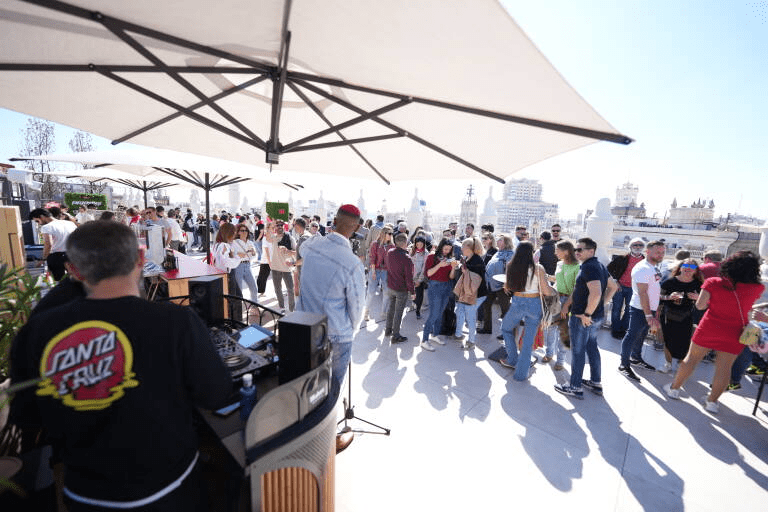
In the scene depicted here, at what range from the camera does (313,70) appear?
2346 millimetres

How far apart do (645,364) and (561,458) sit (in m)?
2.95

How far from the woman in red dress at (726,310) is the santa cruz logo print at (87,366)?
4.98 metres

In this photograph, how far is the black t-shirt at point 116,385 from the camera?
96 cm

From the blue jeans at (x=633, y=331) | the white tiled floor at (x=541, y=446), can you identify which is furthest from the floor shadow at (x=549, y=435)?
the blue jeans at (x=633, y=331)

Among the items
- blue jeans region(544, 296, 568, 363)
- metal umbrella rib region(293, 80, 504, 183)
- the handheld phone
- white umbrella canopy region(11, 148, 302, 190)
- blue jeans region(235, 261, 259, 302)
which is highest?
metal umbrella rib region(293, 80, 504, 183)

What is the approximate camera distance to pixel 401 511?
2174 mm

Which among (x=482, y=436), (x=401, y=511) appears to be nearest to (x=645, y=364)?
(x=482, y=436)

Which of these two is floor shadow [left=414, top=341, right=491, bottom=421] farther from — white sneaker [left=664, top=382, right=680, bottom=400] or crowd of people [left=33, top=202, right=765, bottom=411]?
white sneaker [left=664, top=382, right=680, bottom=400]

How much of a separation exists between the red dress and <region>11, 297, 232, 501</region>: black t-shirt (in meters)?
4.73

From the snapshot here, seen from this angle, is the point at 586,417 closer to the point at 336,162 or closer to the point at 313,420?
the point at 313,420

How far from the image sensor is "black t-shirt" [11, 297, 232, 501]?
3.15ft

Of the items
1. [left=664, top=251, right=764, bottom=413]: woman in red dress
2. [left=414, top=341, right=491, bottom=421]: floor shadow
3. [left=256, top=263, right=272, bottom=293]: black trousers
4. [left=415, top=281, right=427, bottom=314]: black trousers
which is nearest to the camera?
[left=664, top=251, right=764, bottom=413]: woman in red dress

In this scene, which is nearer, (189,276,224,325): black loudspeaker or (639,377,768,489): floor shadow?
(189,276,224,325): black loudspeaker

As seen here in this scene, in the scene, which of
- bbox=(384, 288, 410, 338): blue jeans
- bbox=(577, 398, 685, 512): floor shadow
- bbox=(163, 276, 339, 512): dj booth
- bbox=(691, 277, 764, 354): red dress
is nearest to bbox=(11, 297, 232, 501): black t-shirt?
bbox=(163, 276, 339, 512): dj booth
